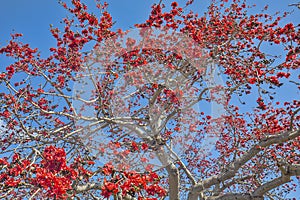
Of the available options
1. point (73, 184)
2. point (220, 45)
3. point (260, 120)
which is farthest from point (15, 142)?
point (260, 120)

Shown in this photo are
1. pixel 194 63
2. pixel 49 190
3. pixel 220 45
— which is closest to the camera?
pixel 49 190

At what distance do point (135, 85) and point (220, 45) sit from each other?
2.13m

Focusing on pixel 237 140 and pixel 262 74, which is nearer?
pixel 262 74

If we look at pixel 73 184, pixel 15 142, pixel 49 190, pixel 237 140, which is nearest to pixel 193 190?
pixel 237 140

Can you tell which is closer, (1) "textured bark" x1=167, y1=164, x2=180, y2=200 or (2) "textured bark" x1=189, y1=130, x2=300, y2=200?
(2) "textured bark" x1=189, y1=130, x2=300, y2=200

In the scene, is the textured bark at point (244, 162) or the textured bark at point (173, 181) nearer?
the textured bark at point (244, 162)

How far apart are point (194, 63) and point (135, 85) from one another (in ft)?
3.88

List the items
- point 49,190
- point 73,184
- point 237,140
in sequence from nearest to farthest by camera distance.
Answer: point 49,190, point 73,184, point 237,140

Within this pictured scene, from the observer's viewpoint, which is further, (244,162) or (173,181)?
(173,181)

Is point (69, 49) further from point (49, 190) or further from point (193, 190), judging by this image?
point (193, 190)

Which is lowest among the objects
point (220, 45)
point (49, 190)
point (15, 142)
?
point (49, 190)

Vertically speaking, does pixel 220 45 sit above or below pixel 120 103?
above

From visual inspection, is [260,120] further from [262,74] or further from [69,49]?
[69,49]

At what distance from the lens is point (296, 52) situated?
5035 millimetres
